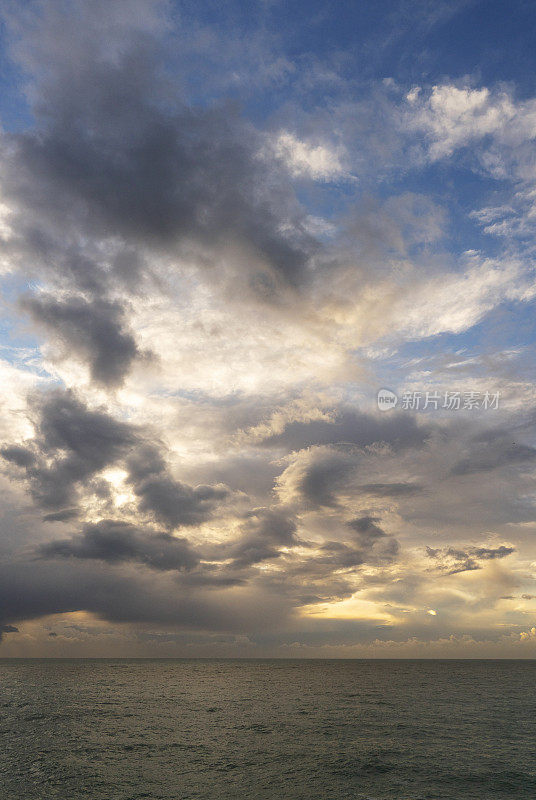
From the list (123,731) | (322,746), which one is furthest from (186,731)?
(322,746)

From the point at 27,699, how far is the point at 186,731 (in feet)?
206

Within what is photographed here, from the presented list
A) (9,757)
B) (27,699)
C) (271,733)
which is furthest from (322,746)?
(27,699)

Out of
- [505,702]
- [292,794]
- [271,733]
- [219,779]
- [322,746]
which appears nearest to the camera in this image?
[292,794]

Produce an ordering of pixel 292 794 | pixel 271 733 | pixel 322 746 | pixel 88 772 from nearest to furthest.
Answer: pixel 292 794, pixel 88 772, pixel 322 746, pixel 271 733

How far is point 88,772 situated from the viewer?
39.2 metres

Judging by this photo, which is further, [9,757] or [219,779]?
[9,757]

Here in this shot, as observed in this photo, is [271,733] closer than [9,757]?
No

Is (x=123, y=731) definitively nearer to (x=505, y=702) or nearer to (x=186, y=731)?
(x=186, y=731)

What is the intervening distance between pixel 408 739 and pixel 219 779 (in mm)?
26695

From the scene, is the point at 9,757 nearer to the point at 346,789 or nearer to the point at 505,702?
the point at 346,789

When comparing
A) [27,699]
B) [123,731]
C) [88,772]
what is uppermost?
[88,772]

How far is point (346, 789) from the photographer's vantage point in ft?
113

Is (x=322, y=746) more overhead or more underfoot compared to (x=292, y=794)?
more underfoot

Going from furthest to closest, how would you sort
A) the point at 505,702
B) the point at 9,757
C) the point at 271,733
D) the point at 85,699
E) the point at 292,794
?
1. the point at 85,699
2. the point at 505,702
3. the point at 271,733
4. the point at 9,757
5. the point at 292,794
